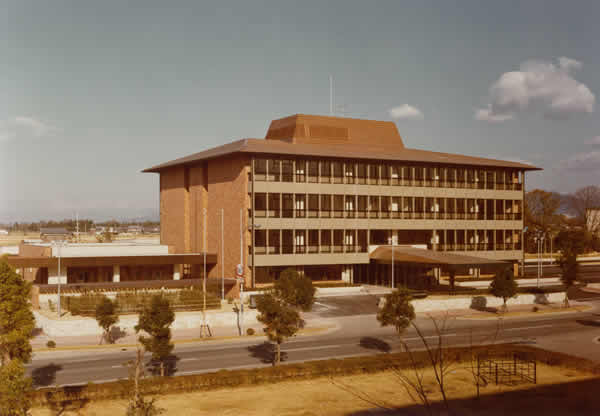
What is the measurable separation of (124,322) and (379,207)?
3779 cm

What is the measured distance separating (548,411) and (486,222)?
192ft

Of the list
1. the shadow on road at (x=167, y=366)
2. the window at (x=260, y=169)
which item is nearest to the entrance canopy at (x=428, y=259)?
the window at (x=260, y=169)

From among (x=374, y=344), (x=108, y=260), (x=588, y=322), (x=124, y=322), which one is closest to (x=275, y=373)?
(x=374, y=344)

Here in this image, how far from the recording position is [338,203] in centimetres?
7219

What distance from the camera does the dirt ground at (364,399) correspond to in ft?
86.9

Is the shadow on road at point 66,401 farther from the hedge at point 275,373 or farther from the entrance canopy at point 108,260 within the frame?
the entrance canopy at point 108,260

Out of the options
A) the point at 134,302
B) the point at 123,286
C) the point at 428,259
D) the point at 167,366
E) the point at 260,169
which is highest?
the point at 260,169

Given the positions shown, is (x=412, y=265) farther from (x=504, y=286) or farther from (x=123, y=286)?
(x=123, y=286)

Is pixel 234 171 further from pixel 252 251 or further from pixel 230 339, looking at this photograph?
pixel 230 339

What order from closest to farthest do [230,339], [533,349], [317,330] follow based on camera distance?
1. [533,349]
2. [230,339]
3. [317,330]

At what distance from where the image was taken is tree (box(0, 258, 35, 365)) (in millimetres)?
28391

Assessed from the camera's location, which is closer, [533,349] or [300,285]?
[533,349]

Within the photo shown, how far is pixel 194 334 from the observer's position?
46.6 m

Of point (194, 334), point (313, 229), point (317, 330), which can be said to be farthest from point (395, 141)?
point (194, 334)
